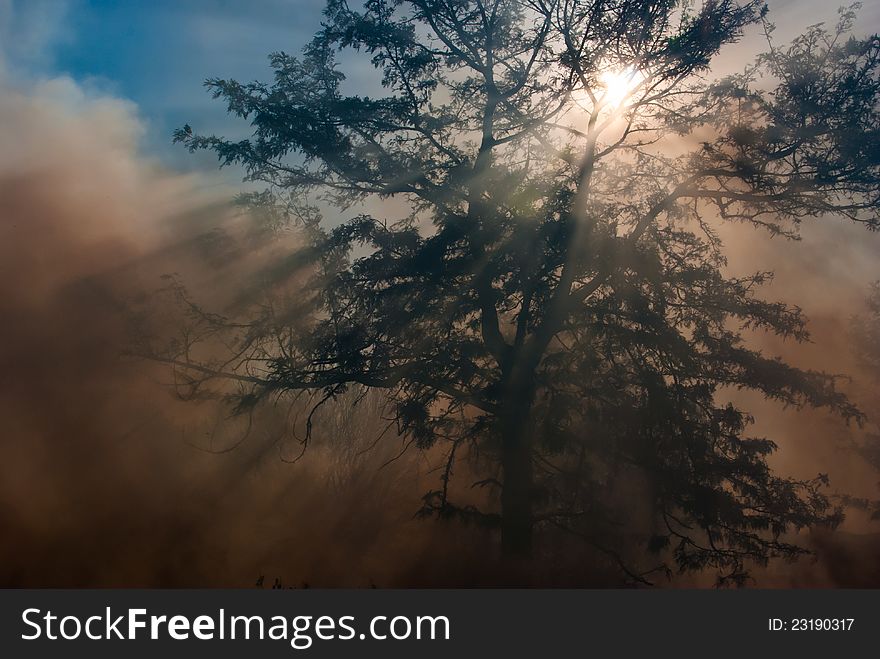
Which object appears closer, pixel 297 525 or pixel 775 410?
pixel 297 525

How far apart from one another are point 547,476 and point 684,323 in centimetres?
376

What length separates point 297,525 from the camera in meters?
18.0

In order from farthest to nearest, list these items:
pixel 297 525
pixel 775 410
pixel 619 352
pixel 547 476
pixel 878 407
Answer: pixel 775 410 → pixel 878 407 → pixel 297 525 → pixel 547 476 → pixel 619 352

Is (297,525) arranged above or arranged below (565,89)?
below

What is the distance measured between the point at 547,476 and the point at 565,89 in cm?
687

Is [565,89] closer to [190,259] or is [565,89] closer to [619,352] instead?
[619,352]

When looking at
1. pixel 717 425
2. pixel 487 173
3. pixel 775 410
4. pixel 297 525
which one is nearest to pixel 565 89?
pixel 487 173

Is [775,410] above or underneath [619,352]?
above

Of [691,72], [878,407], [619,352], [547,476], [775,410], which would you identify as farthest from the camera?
[775,410]

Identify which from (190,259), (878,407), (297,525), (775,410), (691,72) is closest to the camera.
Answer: (691,72)

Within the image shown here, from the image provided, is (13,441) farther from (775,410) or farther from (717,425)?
(775,410)

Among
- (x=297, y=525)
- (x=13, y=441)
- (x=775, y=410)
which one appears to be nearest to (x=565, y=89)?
(x=297, y=525)

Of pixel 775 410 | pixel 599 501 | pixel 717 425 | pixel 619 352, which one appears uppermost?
pixel 775 410

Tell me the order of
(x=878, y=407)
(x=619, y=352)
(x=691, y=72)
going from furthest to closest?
(x=878, y=407) < (x=619, y=352) < (x=691, y=72)
